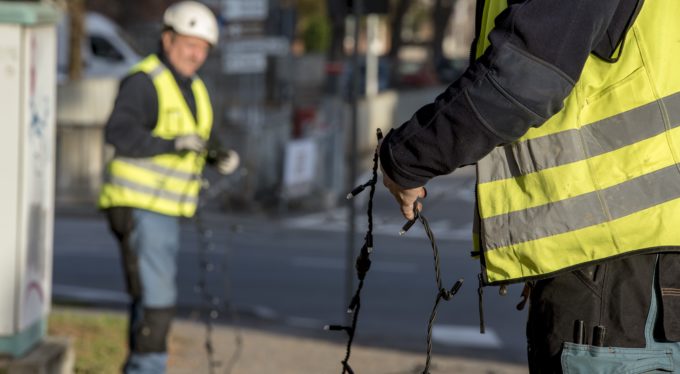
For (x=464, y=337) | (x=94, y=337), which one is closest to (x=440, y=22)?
(x=464, y=337)

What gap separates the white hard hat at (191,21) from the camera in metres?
7.05

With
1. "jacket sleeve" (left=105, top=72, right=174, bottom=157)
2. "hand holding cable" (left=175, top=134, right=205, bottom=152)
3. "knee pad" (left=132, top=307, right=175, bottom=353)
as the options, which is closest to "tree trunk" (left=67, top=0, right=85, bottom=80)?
"jacket sleeve" (left=105, top=72, right=174, bottom=157)

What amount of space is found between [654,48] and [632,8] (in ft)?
0.34

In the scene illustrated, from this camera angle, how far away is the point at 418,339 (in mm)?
10367

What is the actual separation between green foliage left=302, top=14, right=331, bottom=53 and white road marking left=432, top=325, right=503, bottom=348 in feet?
156

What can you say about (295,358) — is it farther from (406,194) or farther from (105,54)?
(105,54)

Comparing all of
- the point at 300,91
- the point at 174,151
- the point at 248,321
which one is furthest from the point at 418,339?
the point at 300,91

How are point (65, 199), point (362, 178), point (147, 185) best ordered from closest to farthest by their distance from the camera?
point (147, 185)
point (65, 199)
point (362, 178)

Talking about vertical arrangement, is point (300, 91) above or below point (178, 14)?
above

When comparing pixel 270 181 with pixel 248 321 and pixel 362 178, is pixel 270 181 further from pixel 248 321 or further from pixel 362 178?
pixel 248 321

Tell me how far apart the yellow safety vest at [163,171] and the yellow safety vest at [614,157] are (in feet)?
12.8

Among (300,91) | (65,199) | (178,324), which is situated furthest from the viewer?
(300,91)

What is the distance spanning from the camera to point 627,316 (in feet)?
10.0

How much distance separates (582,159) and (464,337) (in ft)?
25.3
